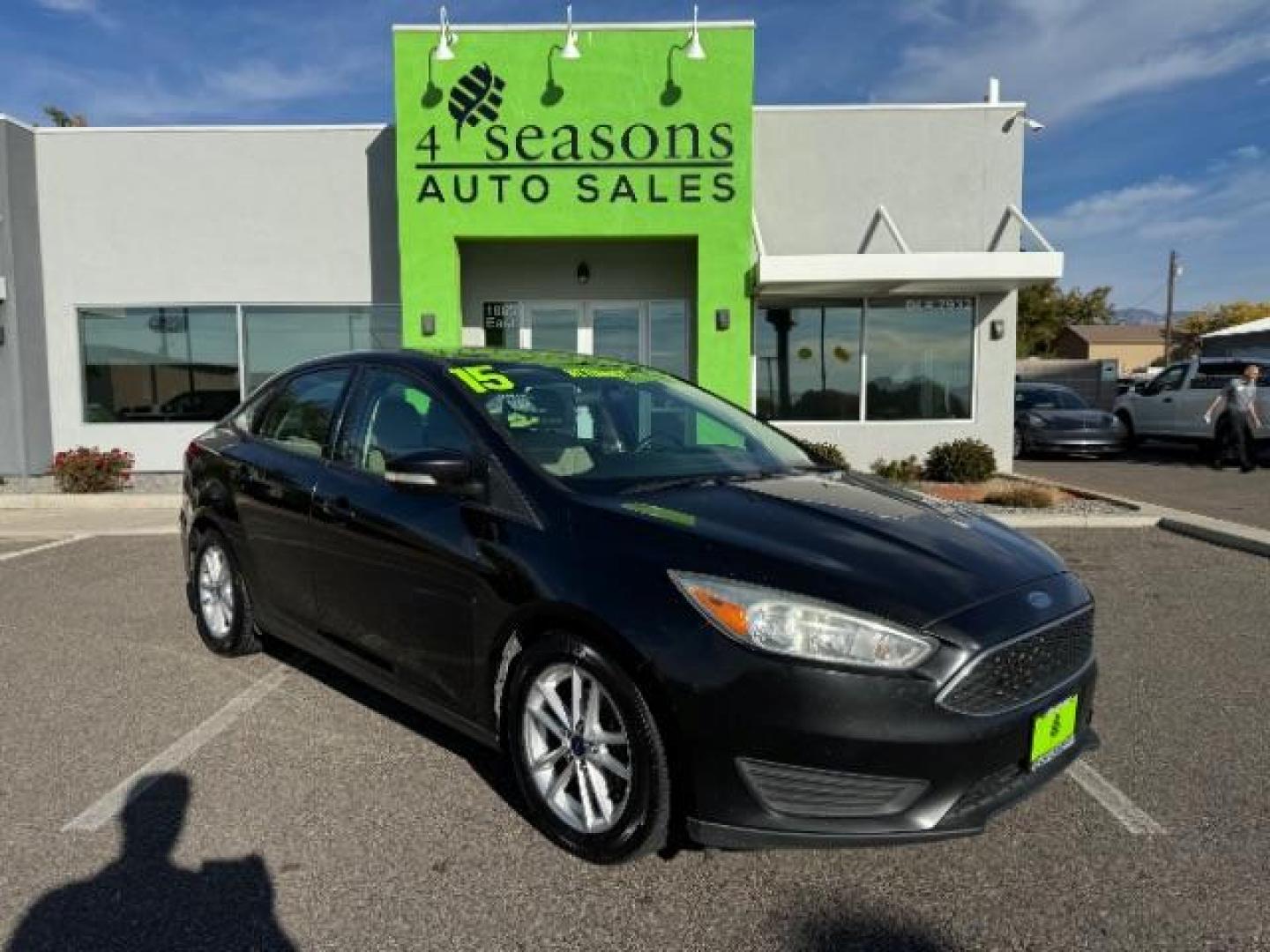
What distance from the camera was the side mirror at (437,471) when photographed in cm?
315

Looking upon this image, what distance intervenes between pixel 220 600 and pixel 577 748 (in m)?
2.90

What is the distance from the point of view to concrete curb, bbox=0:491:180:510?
10570 mm

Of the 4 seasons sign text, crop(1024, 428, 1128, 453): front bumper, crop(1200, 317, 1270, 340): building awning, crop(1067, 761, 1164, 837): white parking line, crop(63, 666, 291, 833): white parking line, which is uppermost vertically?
the 4 seasons sign text

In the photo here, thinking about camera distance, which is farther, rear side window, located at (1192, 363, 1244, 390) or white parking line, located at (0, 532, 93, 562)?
rear side window, located at (1192, 363, 1244, 390)

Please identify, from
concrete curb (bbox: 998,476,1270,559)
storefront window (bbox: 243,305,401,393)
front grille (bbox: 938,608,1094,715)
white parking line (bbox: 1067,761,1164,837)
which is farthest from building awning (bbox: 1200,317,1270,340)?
front grille (bbox: 938,608,1094,715)

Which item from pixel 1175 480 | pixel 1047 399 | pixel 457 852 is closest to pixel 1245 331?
pixel 1047 399

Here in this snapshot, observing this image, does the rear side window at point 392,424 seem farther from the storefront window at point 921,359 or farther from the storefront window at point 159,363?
the storefront window at point 159,363

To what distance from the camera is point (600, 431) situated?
12.1 ft

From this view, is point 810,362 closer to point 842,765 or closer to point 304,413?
point 304,413

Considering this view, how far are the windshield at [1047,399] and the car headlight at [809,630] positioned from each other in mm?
16812

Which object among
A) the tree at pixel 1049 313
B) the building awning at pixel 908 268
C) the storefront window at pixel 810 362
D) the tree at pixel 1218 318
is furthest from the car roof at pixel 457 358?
the tree at pixel 1218 318

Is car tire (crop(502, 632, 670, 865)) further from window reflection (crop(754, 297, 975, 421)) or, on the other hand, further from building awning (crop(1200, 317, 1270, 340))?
building awning (crop(1200, 317, 1270, 340))

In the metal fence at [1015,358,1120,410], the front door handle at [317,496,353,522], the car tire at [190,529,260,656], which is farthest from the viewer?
the metal fence at [1015,358,1120,410]

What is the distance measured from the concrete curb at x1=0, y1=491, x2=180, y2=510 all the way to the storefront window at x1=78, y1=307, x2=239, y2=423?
2474 mm
